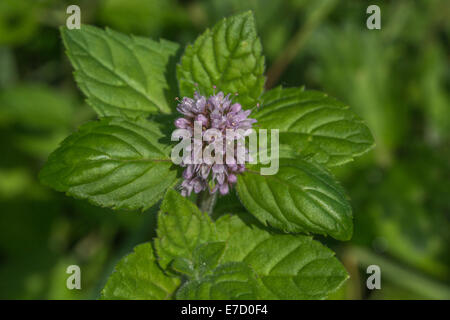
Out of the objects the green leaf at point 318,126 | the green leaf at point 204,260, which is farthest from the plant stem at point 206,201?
the green leaf at point 318,126

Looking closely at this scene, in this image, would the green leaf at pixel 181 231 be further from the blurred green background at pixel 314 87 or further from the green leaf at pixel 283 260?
the blurred green background at pixel 314 87

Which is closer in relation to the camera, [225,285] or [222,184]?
[225,285]

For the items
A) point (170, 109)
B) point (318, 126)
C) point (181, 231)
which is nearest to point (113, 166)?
point (181, 231)

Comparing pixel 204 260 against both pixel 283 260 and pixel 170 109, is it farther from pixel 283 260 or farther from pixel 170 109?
pixel 170 109

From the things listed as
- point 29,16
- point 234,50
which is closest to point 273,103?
point 234,50

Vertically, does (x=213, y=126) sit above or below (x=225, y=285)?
above

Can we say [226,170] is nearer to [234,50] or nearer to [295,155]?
[295,155]

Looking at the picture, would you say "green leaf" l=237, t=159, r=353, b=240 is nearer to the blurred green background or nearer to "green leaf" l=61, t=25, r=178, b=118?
"green leaf" l=61, t=25, r=178, b=118

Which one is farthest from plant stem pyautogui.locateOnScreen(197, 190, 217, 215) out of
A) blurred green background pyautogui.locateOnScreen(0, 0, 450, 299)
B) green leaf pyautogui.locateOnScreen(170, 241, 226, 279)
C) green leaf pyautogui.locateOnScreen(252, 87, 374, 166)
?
blurred green background pyautogui.locateOnScreen(0, 0, 450, 299)
